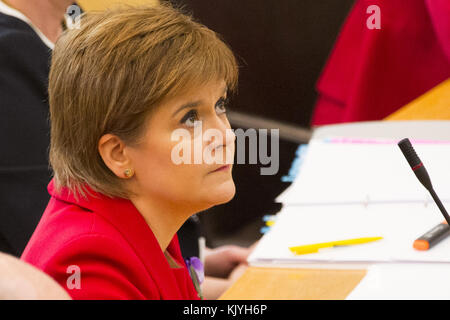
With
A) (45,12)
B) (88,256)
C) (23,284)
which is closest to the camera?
(23,284)

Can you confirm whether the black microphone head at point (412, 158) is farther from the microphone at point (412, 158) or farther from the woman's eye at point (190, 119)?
the woman's eye at point (190, 119)

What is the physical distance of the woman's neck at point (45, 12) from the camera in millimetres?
837

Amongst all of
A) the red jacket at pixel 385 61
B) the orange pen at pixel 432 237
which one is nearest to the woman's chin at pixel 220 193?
the orange pen at pixel 432 237

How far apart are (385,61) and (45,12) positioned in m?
0.73

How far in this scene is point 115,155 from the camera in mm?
557

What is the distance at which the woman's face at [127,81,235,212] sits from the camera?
21.6 inches

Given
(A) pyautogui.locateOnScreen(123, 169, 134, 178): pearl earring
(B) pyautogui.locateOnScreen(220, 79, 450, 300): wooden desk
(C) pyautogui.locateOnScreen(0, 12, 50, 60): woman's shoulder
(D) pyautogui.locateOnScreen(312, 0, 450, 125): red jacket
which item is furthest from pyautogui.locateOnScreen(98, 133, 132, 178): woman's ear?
(D) pyautogui.locateOnScreen(312, 0, 450, 125): red jacket

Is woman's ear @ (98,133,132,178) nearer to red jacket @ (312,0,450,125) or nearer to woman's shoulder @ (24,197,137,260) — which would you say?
woman's shoulder @ (24,197,137,260)

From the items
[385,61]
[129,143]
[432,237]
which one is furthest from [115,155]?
[385,61]

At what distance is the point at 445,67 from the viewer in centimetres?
136

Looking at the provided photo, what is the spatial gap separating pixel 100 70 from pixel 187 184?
0.11 m

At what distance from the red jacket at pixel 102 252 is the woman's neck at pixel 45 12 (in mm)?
331

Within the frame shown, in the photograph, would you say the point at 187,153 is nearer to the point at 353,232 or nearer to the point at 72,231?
the point at 72,231
